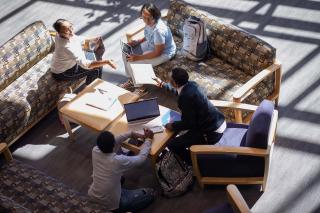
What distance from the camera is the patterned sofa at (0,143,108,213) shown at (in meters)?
4.26

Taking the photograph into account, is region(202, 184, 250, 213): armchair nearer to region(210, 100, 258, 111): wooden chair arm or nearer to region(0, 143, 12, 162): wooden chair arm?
region(210, 100, 258, 111): wooden chair arm

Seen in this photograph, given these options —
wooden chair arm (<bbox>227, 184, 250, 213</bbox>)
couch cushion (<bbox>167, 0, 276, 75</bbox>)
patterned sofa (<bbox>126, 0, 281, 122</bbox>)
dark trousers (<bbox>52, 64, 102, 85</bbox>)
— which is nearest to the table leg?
dark trousers (<bbox>52, 64, 102, 85</bbox>)

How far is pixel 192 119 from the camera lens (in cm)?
448

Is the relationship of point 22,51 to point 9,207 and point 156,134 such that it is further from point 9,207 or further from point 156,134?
point 9,207

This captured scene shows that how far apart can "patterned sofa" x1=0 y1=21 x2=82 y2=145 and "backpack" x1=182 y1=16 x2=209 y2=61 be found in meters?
1.46

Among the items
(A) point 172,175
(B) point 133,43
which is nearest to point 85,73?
(B) point 133,43

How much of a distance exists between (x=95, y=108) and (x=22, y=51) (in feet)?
4.58

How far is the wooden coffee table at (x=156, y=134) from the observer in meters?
4.61

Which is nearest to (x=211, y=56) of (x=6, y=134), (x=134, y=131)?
(x=134, y=131)

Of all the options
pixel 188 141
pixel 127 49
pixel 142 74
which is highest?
pixel 127 49

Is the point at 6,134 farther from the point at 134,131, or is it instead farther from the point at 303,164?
the point at 303,164

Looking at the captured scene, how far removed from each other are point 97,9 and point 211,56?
2.55 m

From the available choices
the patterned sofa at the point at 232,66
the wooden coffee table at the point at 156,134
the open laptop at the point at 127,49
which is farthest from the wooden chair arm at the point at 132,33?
the wooden coffee table at the point at 156,134

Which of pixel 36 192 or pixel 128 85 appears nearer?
pixel 36 192
